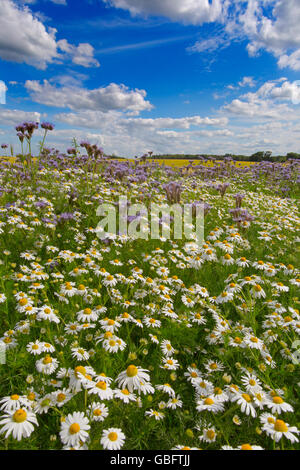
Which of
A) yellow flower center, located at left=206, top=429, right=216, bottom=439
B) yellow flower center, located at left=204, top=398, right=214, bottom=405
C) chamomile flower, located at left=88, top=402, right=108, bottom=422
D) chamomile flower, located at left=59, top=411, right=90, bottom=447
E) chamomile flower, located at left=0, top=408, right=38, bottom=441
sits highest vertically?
chamomile flower, located at left=0, top=408, right=38, bottom=441

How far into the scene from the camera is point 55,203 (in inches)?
259

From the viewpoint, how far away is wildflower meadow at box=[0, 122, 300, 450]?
83.5 inches

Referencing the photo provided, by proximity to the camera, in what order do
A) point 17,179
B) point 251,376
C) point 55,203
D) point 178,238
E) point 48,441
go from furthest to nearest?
point 17,179
point 55,203
point 178,238
point 251,376
point 48,441

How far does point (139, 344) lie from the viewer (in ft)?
10.6

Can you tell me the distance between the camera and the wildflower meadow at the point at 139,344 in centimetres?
212

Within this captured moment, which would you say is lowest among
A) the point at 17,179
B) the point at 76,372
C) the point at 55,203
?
the point at 76,372

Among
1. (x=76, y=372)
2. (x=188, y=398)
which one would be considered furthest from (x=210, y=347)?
(x=76, y=372)

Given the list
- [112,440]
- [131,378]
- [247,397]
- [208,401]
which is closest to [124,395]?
[131,378]

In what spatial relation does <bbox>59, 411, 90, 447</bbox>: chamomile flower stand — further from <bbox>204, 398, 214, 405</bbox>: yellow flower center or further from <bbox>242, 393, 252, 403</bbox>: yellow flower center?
<bbox>242, 393, 252, 403</bbox>: yellow flower center

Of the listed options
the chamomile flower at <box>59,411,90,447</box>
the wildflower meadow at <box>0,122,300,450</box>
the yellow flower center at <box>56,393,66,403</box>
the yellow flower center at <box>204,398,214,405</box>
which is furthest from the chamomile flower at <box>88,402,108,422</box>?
the yellow flower center at <box>204,398,214,405</box>

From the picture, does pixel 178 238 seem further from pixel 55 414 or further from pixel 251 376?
pixel 55 414

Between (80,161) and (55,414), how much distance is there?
30.8 feet

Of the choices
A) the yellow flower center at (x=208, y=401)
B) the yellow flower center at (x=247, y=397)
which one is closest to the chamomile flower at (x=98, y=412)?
the yellow flower center at (x=208, y=401)
